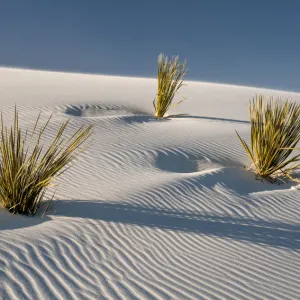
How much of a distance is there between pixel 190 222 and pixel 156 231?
540 millimetres

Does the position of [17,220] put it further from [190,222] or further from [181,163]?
[181,163]

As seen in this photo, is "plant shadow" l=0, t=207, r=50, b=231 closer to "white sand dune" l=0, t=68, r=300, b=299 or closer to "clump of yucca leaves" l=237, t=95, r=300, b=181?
"white sand dune" l=0, t=68, r=300, b=299

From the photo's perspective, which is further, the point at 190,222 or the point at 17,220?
the point at 190,222

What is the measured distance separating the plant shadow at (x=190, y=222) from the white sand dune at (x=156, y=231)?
0.01m

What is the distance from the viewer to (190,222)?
4.49 metres

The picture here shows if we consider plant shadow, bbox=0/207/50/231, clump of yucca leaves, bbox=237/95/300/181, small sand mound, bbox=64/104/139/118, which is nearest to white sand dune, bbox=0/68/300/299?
plant shadow, bbox=0/207/50/231

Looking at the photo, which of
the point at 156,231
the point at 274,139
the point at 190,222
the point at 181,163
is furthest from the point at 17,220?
the point at 274,139

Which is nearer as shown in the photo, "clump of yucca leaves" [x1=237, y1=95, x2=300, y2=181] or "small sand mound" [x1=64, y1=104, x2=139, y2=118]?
"clump of yucca leaves" [x1=237, y1=95, x2=300, y2=181]

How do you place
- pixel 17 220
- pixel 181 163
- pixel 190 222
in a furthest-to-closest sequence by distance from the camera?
pixel 181 163 → pixel 190 222 → pixel 17 220

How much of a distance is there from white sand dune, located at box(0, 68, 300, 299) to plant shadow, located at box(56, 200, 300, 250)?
12mm

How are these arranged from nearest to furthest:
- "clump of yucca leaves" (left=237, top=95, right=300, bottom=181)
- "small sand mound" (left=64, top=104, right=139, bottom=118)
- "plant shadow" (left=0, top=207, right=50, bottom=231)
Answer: "plant shadow" (left=0, top=207, right=50, bottom=231), "clump of yucca leaves" (left=237, top=95, right=300, bottom=181), "small sand mound" (left=64, top=104, right=139, bottom=118)

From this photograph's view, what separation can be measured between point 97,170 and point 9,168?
6.52ft

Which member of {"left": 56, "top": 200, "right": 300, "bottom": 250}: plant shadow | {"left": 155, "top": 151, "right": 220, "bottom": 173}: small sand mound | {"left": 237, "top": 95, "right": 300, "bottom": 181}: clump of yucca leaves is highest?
{"left": 237, "top": 95, "right": 300, "bottom": 181}: clump of yucca leaves

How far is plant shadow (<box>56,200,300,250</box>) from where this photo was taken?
423cm
